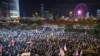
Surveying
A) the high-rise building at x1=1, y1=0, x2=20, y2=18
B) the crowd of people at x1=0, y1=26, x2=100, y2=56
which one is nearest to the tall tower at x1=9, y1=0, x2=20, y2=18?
the high-rise building at x1=1, y1=0, x2=20, y2=18

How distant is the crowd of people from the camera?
2.39m

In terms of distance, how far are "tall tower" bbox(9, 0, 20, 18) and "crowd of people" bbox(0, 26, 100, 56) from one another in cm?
17

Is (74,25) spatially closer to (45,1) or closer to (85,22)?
(85,22)

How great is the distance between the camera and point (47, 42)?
2.52m

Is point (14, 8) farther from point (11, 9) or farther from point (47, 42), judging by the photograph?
point (47, 42)

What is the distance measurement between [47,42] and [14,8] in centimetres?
59

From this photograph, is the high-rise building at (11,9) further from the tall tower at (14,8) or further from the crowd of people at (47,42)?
the crowd of people at (47,42)

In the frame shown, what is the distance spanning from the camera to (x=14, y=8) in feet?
8.50

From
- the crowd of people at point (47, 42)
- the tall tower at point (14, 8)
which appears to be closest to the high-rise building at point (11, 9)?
the tall tower at point (14, 8)

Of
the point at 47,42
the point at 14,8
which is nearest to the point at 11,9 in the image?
the point at 14,8

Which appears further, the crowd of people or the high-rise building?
the high-rise building

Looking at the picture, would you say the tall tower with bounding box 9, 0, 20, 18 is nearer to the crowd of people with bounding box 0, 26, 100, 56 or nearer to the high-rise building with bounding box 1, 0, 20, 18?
the high-rise building with bounding box 1, 0, 20, 18

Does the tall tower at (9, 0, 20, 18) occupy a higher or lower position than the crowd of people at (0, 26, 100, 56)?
higher

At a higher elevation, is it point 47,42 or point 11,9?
point 11,9
